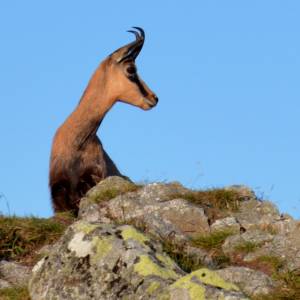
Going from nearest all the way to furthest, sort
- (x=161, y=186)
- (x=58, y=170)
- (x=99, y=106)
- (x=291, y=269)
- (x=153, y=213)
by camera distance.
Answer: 1. (x=291, y=269)
2. (x=153, y=213)
3. (x=161, y=186)
4. (x=58, y=170)
5. (x=99, y=106)

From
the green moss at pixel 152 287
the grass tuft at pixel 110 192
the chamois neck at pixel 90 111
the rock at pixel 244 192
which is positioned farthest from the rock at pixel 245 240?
the chamois neck at pixel 90 111

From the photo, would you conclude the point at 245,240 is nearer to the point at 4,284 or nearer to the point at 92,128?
the point at 4,284

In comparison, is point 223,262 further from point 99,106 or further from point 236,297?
point 99,106

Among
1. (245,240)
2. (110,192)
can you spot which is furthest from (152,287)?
(110,192)

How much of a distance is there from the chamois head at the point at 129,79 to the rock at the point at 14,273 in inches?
325

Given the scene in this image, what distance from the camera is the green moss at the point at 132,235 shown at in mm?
8086

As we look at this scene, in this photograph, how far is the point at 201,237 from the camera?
10984mm

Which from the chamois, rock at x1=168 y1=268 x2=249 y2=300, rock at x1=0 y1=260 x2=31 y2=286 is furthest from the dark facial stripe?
rock at x1=168 y1=268 x2=249 y2=300

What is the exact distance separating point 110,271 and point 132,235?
469mm

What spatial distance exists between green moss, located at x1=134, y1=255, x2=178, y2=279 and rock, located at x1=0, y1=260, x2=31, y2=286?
2.20m

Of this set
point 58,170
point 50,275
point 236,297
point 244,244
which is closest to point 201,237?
point 244,244

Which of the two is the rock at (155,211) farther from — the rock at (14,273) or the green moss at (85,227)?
the green moss at (85,227)

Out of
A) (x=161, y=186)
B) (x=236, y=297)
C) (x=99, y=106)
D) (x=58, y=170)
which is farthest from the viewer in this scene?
(x=99, y=106)

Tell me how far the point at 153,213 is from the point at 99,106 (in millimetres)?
6472
